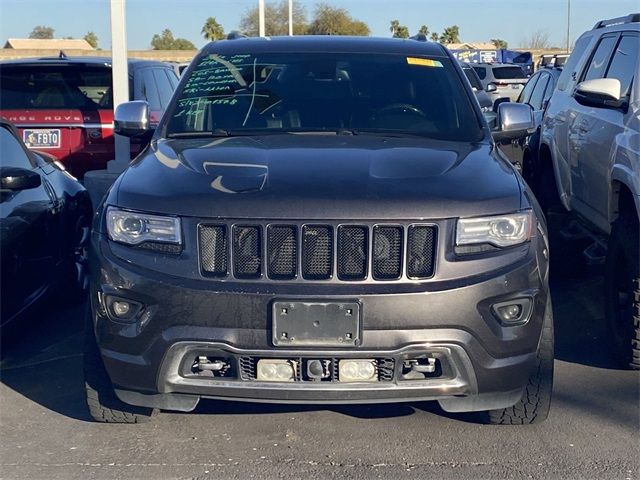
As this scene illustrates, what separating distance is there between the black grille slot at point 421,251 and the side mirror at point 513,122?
1.77 metres

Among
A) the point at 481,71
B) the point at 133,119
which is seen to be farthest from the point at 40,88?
the point at 481,71

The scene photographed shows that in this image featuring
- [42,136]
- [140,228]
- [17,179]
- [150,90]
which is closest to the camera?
[140,228]

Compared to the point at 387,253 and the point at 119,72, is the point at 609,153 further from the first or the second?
the point at 119,72

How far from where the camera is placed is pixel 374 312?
3.69m

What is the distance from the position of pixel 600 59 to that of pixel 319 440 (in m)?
3.95

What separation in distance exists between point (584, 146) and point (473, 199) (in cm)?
286

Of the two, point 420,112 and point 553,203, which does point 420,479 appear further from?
point 553,203

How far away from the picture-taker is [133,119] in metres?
5.38

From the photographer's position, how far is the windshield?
509 cm

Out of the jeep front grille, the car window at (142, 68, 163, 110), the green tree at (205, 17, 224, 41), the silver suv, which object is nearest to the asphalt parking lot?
the silver suv

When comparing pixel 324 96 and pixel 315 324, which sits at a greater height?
pixel 324 96

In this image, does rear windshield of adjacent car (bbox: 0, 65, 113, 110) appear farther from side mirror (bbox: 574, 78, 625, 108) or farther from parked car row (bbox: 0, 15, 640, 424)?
side mirror (bbox: 574, 78, 625, 108)

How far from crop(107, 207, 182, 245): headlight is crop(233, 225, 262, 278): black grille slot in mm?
245

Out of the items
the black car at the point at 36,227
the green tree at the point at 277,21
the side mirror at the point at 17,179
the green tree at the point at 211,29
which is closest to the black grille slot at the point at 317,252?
the black car at the point at 36,227
